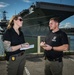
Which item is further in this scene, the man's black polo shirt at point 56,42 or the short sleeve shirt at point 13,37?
the man's black polo shirt at point 56,42

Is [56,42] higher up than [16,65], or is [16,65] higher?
[56,42]

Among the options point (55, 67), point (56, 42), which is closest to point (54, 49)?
point (56, 42)

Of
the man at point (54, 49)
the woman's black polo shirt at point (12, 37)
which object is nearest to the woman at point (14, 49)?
the woman's black polo shirt at point (12, 37)

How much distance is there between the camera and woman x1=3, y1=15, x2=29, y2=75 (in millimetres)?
4235

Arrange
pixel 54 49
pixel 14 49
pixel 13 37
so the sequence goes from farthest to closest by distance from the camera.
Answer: pixel 54 49 → pixel 13 37 → pixel 14 49

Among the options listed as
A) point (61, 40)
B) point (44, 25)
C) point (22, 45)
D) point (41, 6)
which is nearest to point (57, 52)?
point (61, 40)

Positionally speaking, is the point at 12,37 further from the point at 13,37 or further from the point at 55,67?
the point at 55,67

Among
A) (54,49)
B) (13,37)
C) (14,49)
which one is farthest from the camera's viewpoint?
(54,49)

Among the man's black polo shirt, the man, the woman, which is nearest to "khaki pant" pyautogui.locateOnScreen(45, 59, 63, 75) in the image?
the man

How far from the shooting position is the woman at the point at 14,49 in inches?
167

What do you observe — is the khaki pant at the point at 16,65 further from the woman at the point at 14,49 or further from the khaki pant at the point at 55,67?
the khaki pant at the point at 55,67

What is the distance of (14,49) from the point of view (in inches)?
166

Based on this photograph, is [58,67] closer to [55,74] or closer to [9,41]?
[55,74]

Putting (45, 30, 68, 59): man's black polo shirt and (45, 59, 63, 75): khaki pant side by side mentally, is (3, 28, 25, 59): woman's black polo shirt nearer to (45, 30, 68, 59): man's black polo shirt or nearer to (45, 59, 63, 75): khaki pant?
(45, 30, 68, 59): man's black polo shirt
